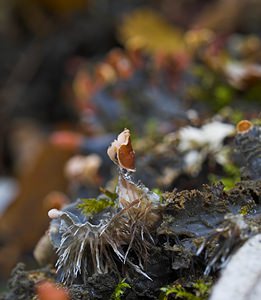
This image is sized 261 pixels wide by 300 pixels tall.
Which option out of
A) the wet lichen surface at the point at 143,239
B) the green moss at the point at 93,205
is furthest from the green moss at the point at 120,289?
the green moss at the point at 93,205

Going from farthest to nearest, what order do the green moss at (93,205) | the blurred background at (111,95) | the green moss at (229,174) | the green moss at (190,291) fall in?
the blurred background at (111,95)
the green moss at (229,174)
the green moss at (93,205)
the green moss at (190,291)

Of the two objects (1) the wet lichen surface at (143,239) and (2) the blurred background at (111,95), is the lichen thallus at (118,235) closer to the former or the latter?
(1) the wet lichen surface at (143,239)

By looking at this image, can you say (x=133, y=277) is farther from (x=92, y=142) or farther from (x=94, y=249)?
(x=92, y=142)

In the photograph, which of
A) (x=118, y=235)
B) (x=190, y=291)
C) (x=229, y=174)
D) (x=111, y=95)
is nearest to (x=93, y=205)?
(x=118, y=235)

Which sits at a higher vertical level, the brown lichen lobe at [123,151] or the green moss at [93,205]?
the brown lichen lobe at [123,151]

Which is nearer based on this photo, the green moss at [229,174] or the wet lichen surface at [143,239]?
the wet lichen surface at [143,239]

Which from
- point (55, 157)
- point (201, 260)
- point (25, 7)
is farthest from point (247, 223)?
point (25, 7)

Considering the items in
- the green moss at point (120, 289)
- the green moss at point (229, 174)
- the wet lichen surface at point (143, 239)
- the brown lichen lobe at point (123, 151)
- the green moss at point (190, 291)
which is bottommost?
the green moss at point (190, 291)

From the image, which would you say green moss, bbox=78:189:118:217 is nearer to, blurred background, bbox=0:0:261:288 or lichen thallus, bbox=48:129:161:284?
lichen thallus, bbox=48:129:161:284
